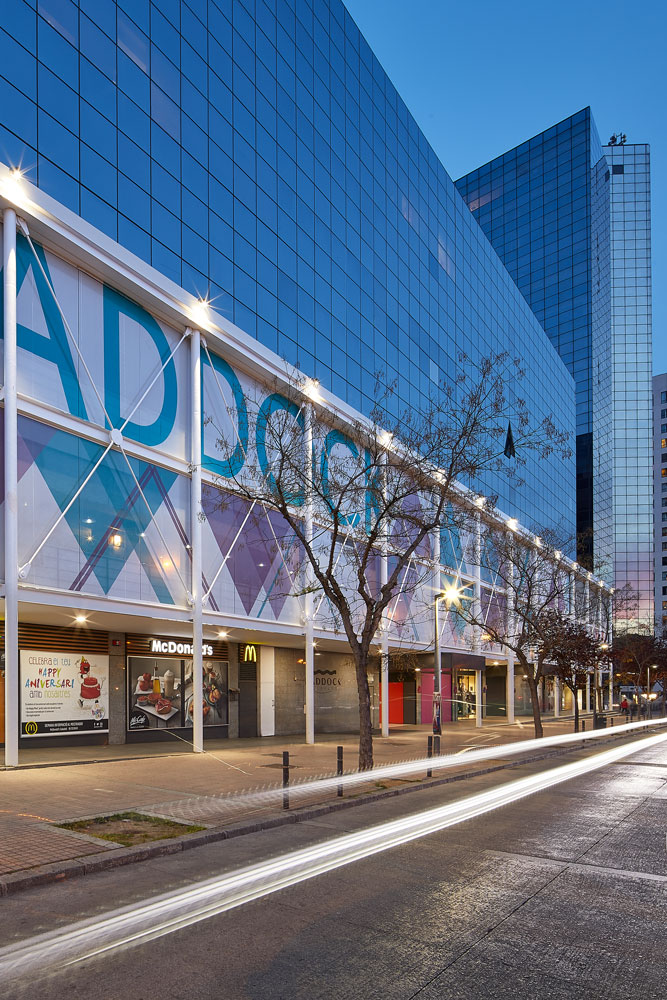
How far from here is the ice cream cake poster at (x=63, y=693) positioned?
2239 cm

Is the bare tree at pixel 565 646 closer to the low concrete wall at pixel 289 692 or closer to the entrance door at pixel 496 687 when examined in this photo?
the low concrete wall at pixel 289 692

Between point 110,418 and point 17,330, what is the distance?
3710 mm

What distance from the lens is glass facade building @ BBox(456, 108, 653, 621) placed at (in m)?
114

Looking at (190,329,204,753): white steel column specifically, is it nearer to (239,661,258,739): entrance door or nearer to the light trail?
(239,661,258,739): entrance door

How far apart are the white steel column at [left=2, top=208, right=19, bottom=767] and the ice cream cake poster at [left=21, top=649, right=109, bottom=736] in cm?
437

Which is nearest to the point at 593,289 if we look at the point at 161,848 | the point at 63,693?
the point at 63,693

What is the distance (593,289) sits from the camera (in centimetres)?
11181

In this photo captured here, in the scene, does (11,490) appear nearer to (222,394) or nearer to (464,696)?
(222,394)

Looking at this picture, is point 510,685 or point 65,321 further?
point 510,685

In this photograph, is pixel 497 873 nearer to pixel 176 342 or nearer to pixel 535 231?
pixel 176 342

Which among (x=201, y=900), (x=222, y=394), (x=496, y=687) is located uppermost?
(x=222, y=394)

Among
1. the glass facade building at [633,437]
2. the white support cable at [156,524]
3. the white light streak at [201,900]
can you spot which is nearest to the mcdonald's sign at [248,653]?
the white support cable at [156,524]

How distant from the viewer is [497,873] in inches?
380

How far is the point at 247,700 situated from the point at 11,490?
16.4m
